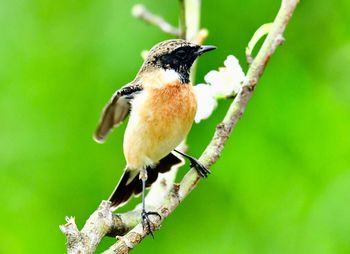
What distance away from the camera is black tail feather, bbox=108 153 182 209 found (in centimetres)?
490

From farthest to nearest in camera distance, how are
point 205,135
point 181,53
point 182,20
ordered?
point 205,135 → point 182,20 → point 181,53

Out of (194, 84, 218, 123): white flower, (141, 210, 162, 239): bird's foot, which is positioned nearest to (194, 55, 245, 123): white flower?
(194, 84, 218, 123): white flower

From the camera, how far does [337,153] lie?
543cm

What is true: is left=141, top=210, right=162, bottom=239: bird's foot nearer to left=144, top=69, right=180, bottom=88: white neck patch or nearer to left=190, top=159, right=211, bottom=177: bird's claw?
left=190, top=159, right=211, bottom=177: bird's claw

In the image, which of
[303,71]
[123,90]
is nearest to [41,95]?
[123,90]

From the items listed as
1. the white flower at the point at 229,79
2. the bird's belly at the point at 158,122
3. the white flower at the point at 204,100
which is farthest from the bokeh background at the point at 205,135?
the white flower at the point at 229,79

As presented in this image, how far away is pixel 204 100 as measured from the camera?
4.41m

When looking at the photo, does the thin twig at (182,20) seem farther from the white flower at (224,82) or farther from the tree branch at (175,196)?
the tree branch at (175,196)

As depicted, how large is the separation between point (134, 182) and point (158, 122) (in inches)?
21.8

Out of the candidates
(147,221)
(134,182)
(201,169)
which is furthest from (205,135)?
(147,221)

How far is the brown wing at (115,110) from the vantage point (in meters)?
4.69

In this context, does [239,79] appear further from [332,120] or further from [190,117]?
[332,120]

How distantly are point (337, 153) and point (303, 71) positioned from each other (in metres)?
0.64

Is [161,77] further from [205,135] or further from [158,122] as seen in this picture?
[205,135]
